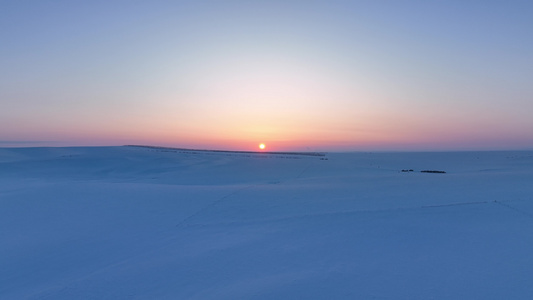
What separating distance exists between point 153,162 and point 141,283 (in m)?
28.8

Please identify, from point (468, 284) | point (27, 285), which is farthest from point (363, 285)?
point (27, 285)

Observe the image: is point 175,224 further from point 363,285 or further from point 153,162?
point 153,162

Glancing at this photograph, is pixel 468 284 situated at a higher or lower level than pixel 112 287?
higher

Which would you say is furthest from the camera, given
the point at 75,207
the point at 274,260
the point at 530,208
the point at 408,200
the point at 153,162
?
the point at 153,162

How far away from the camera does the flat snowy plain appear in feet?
13.8

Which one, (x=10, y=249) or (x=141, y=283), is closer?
(x=141, y=283)

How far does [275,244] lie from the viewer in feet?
19.1

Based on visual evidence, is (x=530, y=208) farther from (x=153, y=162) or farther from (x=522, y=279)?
(x=153, y=162)

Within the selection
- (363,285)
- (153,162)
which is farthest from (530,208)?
(153,162)

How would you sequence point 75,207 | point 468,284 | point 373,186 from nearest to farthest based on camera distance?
1. point 468,284
2. point 75,207
3. point 373,186

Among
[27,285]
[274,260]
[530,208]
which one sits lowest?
[27,285]

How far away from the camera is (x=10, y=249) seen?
6809 millimetres

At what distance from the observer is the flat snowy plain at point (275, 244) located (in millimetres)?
4199

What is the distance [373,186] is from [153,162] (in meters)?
24.9
